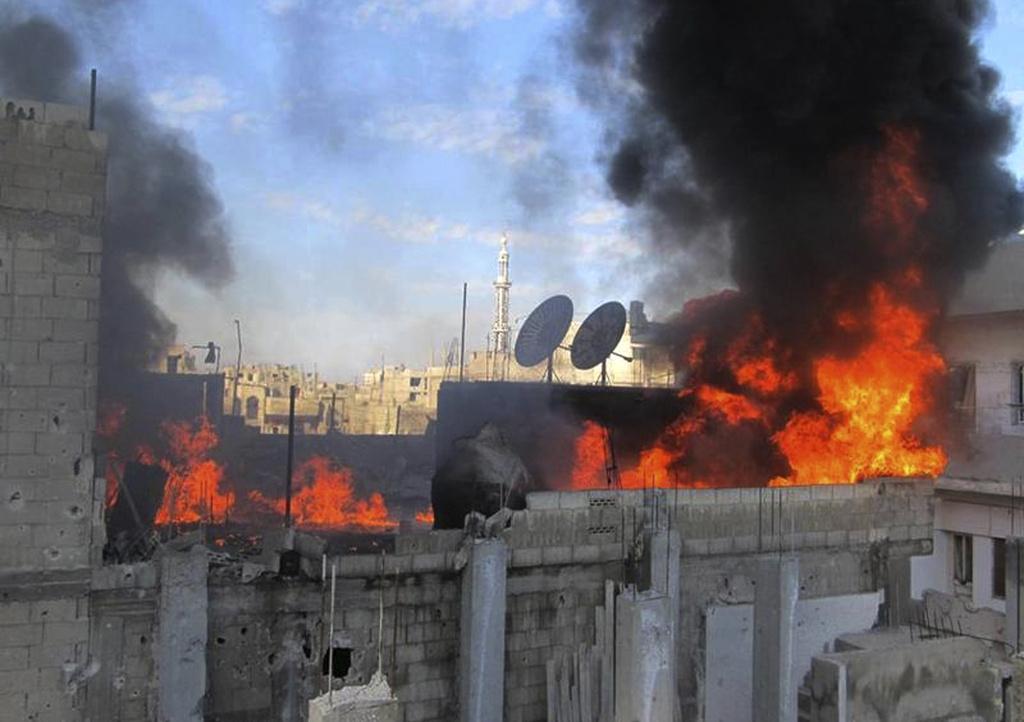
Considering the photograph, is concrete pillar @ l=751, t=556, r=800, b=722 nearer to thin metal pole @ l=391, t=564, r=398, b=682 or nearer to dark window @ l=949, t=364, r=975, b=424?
thin metal pole @ l=391, t=564, r=398, b=682

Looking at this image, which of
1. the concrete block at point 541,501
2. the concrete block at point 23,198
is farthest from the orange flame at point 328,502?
the concrete block at point 23,198

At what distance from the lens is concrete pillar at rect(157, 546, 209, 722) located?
35.6ft

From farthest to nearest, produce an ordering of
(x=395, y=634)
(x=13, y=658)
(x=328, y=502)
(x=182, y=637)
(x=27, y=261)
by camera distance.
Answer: (x=328, y=502) → (x=395, y=634) → (x=182, y=637) → (x=27, y=261) → (x=13, y=658)

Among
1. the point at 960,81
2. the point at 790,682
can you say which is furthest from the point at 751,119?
the point at 790,682

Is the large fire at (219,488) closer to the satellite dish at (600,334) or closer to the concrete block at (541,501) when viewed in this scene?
the satellite dish at (600,334)

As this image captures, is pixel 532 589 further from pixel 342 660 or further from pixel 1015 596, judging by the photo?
pixel 1015 596

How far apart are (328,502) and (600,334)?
1499cm

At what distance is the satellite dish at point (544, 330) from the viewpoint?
79.0 ft

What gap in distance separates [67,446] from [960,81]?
22.0 metres

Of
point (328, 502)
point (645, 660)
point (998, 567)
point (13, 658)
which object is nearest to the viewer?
point (13, 658)

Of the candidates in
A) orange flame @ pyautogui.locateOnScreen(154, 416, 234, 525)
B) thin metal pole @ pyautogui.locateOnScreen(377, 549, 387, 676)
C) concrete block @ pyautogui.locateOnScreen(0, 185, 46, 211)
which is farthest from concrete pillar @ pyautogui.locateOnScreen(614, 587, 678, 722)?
A: orange flame @ pyautogui.locateOnScreen(154, 416, 234, 525)

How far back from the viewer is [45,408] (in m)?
10.7

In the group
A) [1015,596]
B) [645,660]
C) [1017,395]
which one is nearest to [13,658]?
[645,660]

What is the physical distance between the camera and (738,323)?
2450 centimetres
